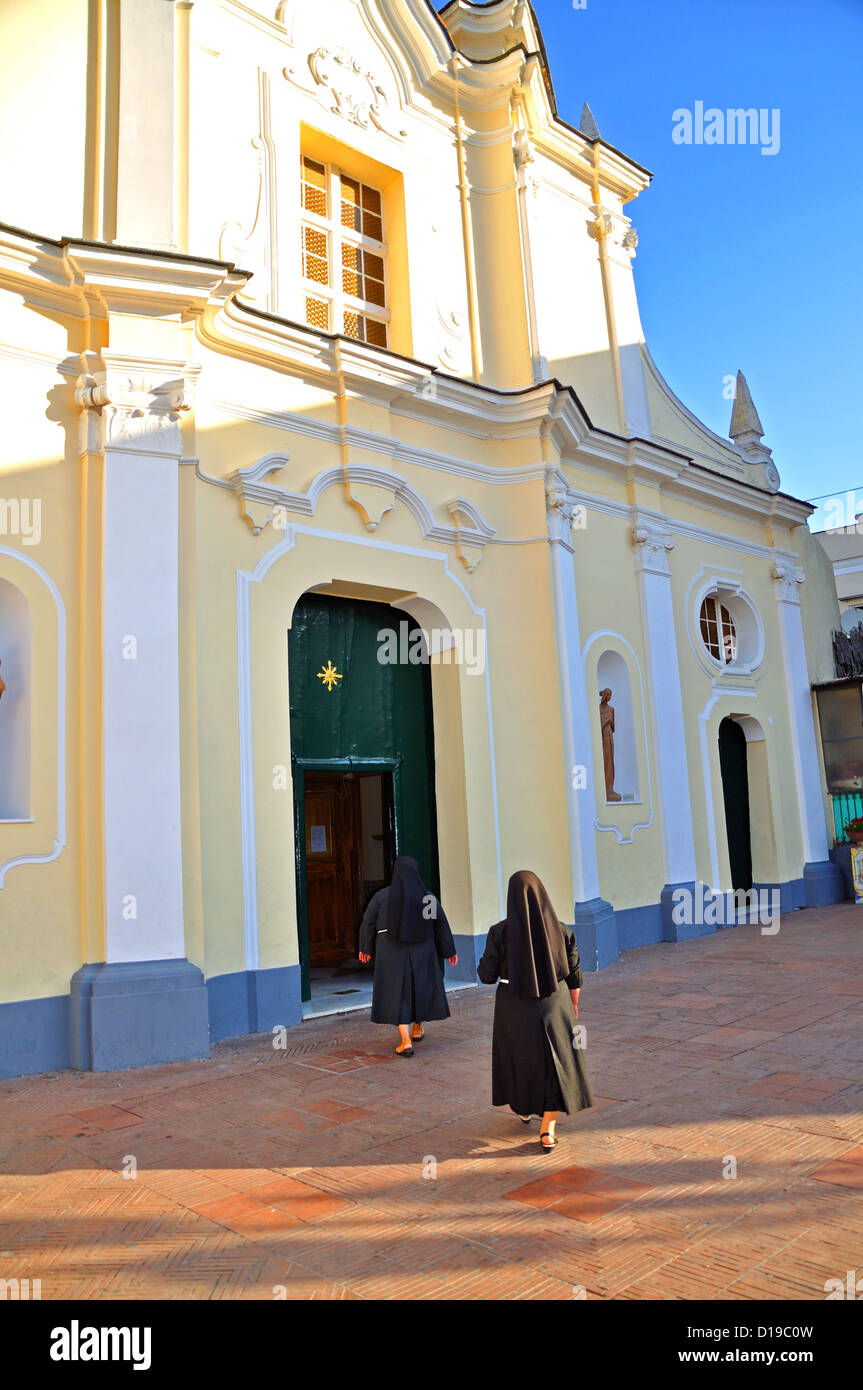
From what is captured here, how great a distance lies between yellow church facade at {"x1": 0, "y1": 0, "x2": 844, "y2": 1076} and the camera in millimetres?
7219

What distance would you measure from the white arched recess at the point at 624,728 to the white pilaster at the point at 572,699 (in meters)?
0.51

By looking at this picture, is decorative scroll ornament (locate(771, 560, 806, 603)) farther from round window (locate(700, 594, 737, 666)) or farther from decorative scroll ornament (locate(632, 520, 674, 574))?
decorative scroll ornament (locate(632, 520, 674, 574))

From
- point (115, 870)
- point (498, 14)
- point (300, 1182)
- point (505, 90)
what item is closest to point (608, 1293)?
point (300, 1182)

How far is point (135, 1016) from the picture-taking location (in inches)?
267

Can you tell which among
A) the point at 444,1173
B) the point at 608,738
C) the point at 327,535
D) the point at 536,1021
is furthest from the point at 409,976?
the point at 608,738

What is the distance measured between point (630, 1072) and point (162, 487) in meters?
5.35

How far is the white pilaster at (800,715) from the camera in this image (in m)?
15.0

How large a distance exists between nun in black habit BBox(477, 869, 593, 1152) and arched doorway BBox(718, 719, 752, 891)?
31.9ft

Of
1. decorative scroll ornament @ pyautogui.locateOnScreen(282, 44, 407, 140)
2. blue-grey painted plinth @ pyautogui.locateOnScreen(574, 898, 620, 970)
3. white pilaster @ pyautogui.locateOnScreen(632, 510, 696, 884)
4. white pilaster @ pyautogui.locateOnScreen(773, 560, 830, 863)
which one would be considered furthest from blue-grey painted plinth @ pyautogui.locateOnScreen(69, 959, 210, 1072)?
white pilaster @ pyautogui.locateOnScreen(773, 560, 830, 863)

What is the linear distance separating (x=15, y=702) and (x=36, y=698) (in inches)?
8.9

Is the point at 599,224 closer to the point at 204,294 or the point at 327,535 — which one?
the point at 327,535

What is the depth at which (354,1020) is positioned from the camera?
836 cm

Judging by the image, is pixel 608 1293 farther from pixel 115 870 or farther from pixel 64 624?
pixel 64 624

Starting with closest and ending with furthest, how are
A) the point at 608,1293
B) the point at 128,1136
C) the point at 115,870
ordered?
the point at 608,1293
the point at 128,1136
the point at 115,870
